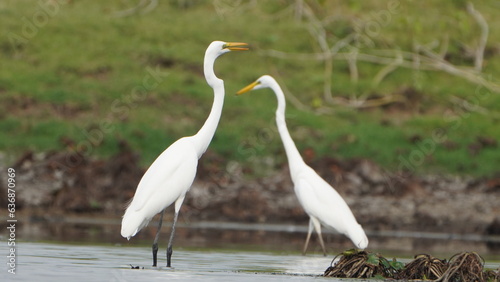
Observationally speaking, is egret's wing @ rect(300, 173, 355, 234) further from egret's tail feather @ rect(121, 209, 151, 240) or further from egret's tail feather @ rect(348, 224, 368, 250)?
egret's tail feather @ rect(121, 209, 151, 240)

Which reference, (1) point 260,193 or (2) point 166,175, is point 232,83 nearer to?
(1) point 260,193

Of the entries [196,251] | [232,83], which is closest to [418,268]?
[196,251]

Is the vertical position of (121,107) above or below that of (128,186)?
above

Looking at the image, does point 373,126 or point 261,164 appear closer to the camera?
point 261,164

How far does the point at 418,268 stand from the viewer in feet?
33.1

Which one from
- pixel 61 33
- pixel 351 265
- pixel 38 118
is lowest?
pixel 351 265

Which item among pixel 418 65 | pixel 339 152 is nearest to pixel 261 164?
pixel 339 152

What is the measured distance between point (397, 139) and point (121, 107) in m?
5.72

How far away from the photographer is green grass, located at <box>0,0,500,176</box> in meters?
21.7

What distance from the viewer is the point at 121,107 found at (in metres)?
22.6

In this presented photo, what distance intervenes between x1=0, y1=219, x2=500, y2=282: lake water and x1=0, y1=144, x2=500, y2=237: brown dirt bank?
60cm

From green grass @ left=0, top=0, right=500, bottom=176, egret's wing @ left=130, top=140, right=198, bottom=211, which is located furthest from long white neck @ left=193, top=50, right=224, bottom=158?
green grass @ left=0, top=0, right=500, bottom=176

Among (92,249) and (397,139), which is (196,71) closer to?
(397,139)

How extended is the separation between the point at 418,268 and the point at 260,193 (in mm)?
9964
